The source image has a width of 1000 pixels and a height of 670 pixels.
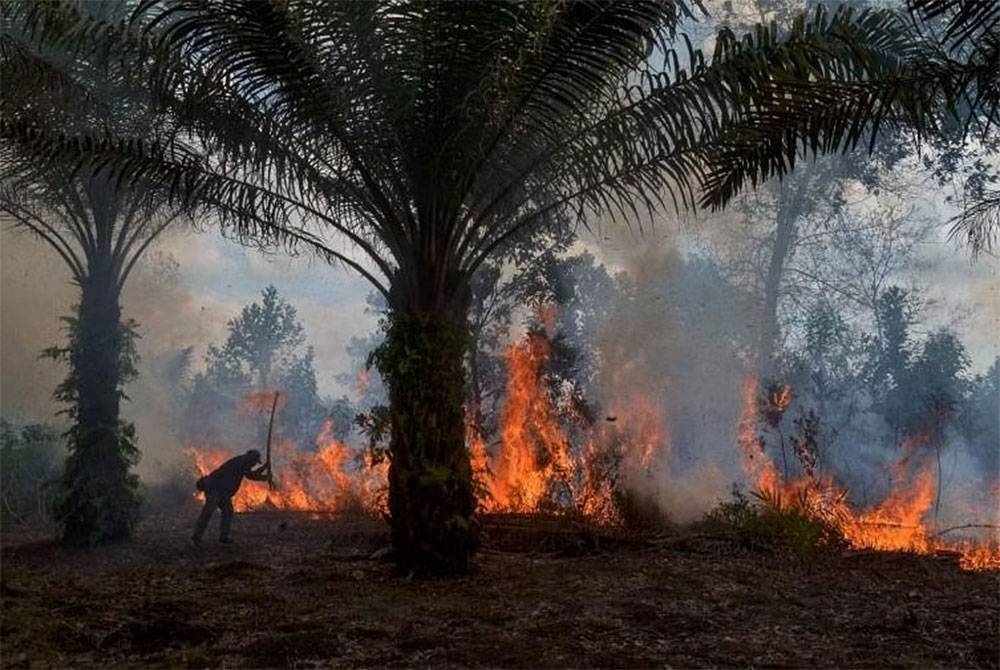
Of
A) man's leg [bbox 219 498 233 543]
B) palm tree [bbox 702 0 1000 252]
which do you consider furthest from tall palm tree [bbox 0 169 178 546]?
palm tree [bbox 702 0 1000 252]

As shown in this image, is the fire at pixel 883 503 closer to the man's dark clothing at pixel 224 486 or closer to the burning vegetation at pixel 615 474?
the burning vegetation at pixel 615 474

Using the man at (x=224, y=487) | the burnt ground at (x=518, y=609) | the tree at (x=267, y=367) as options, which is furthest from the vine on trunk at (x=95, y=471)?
the tree at (x=267, y=367)

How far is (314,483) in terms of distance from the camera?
634 inches

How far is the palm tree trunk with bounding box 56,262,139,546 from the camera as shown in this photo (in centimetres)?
890

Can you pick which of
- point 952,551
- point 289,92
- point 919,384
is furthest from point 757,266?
point 289,92

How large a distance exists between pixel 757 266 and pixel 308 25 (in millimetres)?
12243

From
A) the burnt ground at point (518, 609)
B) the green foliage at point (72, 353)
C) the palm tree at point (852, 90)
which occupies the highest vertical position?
the palm tree at point (852, 90)

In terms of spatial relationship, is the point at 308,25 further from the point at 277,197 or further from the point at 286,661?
the point at 286,661

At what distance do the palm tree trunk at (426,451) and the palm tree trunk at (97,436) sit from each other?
394cm

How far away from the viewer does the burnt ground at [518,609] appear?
4.42 m

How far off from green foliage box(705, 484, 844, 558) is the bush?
9126 mm

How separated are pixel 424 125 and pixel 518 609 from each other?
343 cm

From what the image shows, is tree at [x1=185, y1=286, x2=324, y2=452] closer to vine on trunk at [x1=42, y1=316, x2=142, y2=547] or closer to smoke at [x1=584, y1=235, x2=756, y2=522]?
smoke at [x1=584, y1=235, x2=756, y2=522]

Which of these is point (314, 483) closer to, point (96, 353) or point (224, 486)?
point (224, 486)
